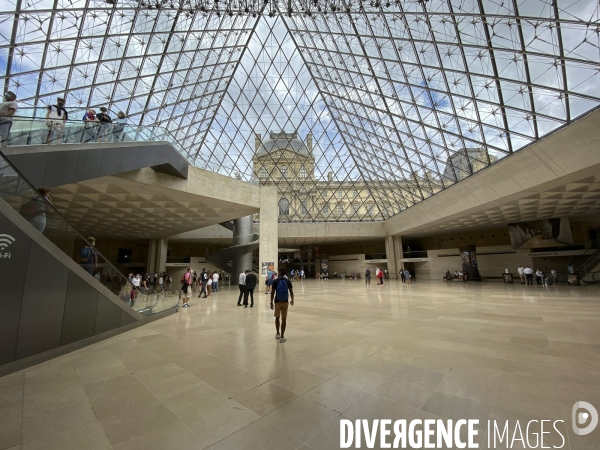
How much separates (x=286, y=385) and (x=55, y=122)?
33.7 ft

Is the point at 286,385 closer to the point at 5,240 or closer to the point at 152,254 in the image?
the point at 5,240

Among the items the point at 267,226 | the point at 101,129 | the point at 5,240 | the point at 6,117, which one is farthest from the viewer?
the point at 267,226

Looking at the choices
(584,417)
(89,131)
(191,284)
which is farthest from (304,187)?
(584,417)

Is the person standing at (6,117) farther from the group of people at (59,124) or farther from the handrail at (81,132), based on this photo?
the handrail at (81,132)

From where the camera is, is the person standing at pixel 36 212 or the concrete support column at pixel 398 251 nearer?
the person standing at pixel 36 212

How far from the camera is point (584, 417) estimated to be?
247 cm

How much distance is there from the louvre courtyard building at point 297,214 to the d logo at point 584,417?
2 cm

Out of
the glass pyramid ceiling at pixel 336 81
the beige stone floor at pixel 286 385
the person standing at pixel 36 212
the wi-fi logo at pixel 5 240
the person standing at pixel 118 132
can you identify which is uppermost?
the glass pyramid ceiling at pixel 336 81

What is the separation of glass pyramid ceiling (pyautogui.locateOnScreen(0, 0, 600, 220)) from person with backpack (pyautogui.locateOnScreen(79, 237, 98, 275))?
5186 mm

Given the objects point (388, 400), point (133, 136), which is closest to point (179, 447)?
point (388, 400)

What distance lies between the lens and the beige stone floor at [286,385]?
236cm

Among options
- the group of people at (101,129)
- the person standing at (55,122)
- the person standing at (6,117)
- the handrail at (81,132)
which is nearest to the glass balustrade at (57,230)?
the person standing at (6,117)

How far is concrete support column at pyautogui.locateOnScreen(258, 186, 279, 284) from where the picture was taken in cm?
1847

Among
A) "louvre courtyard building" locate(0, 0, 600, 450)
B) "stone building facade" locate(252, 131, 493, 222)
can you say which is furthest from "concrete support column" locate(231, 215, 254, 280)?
"stone building facade" locate(252, 131, 493, 222)
